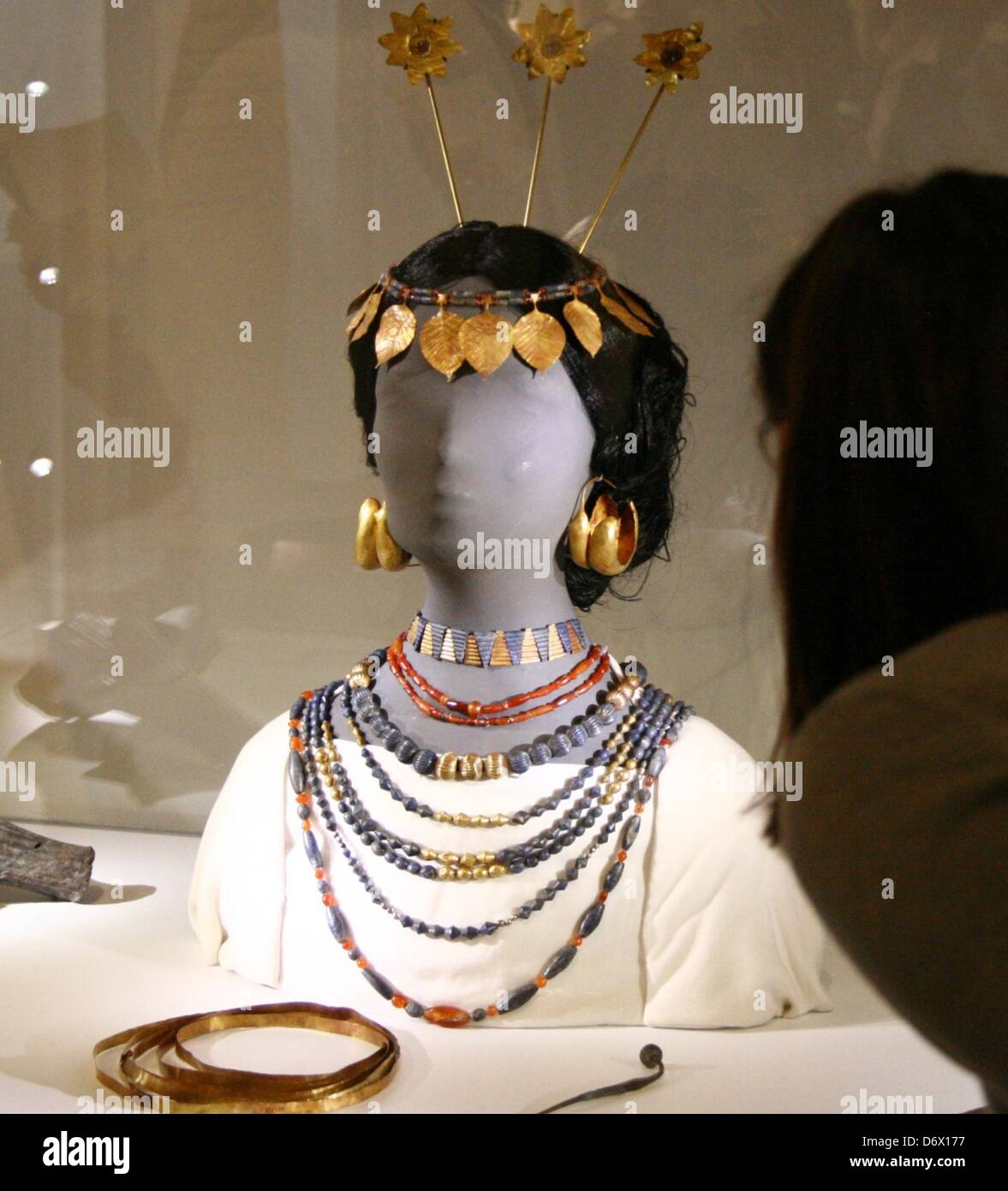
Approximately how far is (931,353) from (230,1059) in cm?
103

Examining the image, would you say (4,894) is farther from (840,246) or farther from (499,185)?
(840,246)

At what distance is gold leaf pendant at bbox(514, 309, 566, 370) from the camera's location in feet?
5.52

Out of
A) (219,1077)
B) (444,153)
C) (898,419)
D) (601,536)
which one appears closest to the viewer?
(898,419)

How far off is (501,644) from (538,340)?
36 cm

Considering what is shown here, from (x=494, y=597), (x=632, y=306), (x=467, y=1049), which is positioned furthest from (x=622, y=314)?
(x=467, y=1049)

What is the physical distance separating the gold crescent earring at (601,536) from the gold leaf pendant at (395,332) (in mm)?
271

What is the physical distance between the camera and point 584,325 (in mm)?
1710

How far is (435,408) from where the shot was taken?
5.53ft

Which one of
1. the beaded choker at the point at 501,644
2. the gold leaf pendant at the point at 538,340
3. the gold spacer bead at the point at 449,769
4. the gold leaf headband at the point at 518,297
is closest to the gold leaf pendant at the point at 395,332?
the gold leaf headband at the point at 518,297

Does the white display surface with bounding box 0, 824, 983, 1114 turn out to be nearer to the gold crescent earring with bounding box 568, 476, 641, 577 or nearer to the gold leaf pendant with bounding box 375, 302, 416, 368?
the gold crescent earring with bounding box 568, 476, 641, 577

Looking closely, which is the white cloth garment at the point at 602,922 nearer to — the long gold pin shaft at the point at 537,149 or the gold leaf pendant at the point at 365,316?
the gold leaf pendant at the point at 365,316

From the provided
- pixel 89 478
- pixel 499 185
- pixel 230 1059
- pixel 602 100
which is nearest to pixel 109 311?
pixel 89 478

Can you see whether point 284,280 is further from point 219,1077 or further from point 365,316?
point 219,1077

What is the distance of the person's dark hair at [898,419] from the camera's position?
1317 mm
